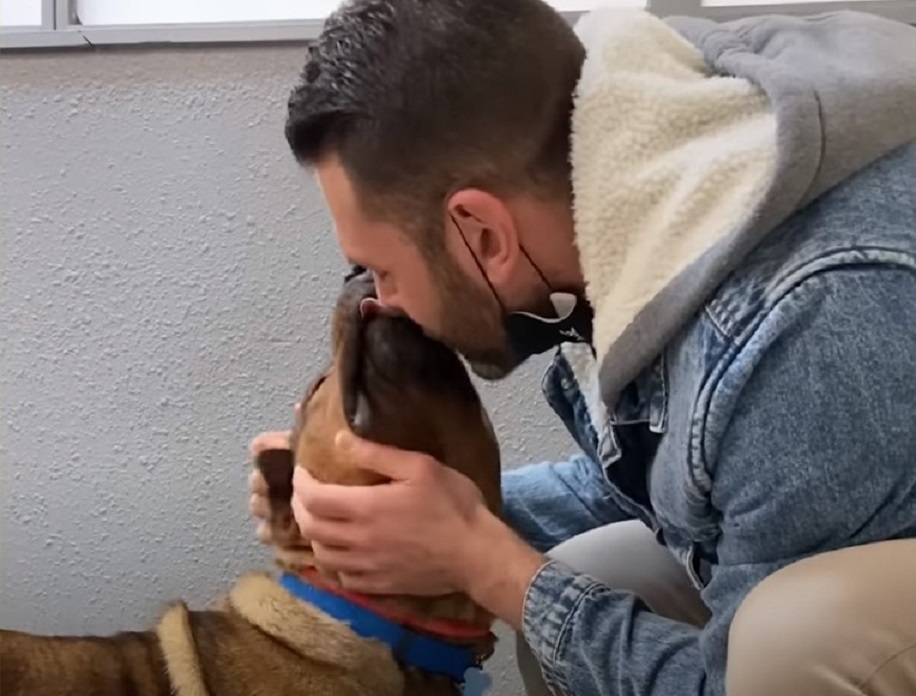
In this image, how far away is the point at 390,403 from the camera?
1.07m

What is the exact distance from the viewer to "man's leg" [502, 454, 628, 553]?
1.36m

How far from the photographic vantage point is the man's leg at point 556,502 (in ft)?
4.47

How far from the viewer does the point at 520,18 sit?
0.99 m

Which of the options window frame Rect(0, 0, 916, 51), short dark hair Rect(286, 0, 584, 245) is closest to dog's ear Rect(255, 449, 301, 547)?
short dark hair Rect(286, 0, 584, 245)

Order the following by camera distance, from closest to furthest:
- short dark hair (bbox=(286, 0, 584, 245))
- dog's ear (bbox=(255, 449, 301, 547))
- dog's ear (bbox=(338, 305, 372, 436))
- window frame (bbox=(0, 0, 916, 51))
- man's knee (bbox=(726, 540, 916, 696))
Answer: man's knee (bbox=(726, 540, 916, 696)) < short dark hair (bbox=(286, 0, 584, 245)) < dog's ear (bbox=(338, 305, 372, 436)) < dog's ear (bbox=(255, 449, 301, 547)) < window frame (bbox=(0, 0, 916, 51))

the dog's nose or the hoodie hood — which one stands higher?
the hoodie hood

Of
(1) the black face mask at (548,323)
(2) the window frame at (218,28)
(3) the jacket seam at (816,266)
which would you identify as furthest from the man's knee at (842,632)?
(2) the window frame at (218,28)

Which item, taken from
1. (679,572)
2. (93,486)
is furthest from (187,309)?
(679,572)

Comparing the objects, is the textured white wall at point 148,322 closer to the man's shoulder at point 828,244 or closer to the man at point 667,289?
the man at point 667,289

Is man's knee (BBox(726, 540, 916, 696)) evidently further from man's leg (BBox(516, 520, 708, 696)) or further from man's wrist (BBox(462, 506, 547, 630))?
man's leg (BBox(516, 520, 708, 696))

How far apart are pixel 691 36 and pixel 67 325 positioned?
3.34 ft

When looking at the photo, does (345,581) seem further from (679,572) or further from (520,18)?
(520,18)

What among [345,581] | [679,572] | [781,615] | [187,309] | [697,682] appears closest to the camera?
[781,615]

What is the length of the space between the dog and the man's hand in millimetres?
27
